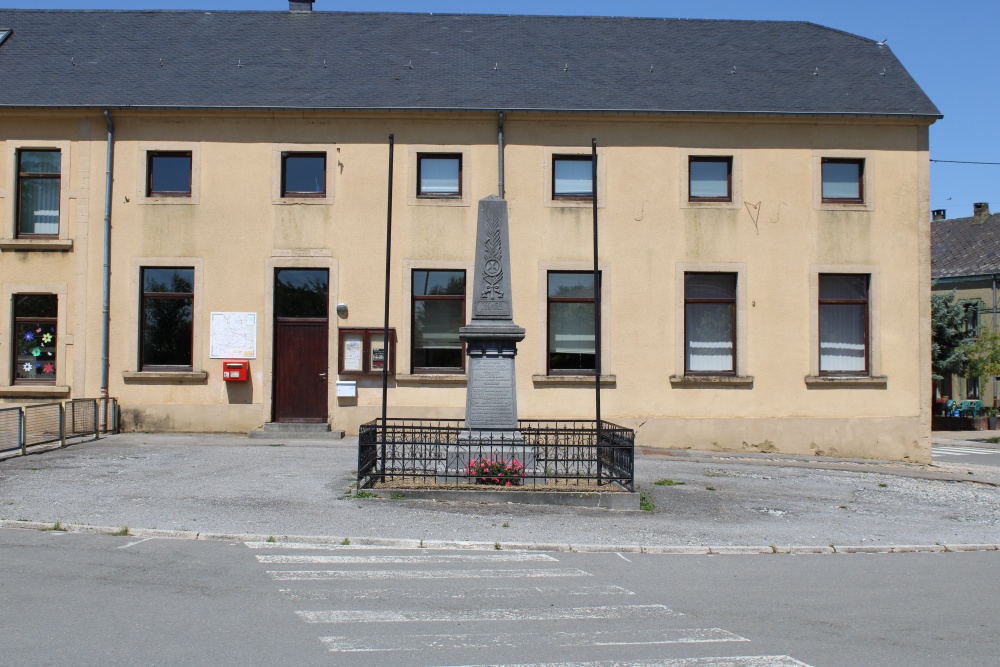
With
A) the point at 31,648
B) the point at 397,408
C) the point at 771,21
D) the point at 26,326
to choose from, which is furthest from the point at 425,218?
the point at 31,648

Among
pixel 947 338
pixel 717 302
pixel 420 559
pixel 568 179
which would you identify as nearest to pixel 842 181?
pixel 717 302

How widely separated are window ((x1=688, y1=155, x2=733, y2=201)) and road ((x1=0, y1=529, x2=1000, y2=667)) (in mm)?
10964

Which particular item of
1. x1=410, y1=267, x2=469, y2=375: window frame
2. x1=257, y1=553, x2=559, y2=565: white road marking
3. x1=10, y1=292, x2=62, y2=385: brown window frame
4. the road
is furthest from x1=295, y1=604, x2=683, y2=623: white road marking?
x1=10, y1=292, x2=62, y2=385: brown window frame

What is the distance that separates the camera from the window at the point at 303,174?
739 inches

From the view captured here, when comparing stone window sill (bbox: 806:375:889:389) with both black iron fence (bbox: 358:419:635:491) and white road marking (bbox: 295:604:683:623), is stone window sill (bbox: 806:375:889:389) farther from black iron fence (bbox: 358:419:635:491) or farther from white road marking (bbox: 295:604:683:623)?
white road marking (bbox: 295:604:683:623)

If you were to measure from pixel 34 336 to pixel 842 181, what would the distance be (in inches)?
659

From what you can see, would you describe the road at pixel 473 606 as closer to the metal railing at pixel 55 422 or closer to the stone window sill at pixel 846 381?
the metal railing at pixel 55 422

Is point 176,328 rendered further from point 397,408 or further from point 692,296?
Result: point 692,296

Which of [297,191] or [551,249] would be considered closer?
[551,249]

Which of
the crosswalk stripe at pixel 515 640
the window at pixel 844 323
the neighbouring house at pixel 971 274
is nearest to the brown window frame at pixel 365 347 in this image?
the window at pixel 844 323

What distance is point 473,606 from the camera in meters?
6.87

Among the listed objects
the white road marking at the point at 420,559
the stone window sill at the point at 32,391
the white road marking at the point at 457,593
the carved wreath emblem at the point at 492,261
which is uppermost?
the carved wreath emblem at the point at 492,261

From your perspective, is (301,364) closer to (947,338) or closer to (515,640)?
(515,640)

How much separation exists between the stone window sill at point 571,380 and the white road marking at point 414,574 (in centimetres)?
1026
